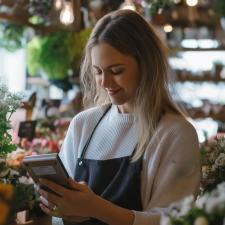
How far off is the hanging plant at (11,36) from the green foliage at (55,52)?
125mm

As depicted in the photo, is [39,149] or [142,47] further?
[39,149]

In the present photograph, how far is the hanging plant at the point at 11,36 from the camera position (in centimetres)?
419

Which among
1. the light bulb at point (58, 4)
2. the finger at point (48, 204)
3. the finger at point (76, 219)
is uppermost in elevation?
the light bulb at point (58, 4)

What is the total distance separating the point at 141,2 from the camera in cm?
430

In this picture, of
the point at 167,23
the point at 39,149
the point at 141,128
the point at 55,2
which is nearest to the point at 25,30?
the point at 55,2

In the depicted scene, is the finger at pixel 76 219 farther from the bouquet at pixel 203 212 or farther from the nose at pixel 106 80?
the bouquet at pixel 203 212

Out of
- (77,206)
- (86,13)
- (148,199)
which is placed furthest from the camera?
(86,13)

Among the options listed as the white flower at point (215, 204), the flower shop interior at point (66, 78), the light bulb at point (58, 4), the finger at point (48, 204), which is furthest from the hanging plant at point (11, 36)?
the white flower at point (215, 204)

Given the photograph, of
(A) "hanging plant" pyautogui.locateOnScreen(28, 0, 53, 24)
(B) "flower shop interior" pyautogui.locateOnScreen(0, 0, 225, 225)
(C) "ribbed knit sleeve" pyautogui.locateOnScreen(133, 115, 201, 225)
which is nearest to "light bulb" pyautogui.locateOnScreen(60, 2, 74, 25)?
(B) "flower shop interior" pyautogui.locateOnScreen(0, 0, 225, 225)

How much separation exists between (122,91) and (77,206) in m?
0.41

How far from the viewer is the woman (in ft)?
5.58

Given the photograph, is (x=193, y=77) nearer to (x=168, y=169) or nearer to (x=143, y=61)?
(x=143, y=61)

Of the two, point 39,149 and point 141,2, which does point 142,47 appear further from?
point 141,2

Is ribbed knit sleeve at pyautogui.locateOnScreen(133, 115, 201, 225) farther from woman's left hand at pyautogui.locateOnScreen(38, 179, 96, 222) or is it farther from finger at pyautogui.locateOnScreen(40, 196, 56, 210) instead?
finger at pyautogui.locateOnScreen(40, 196, 56, 210)
